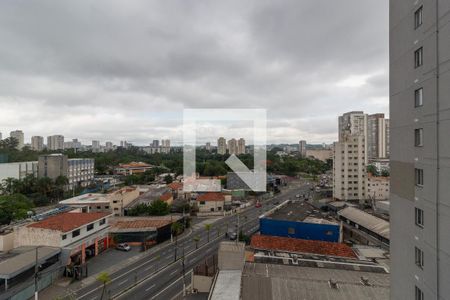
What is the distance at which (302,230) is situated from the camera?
55.9 feet

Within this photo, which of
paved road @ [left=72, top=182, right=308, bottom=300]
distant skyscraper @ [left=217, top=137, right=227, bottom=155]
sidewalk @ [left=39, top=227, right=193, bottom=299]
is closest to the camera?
sidewalk @ [left=39, top=227, right=193, bottom=299]

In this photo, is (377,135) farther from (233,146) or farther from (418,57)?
(418,57)

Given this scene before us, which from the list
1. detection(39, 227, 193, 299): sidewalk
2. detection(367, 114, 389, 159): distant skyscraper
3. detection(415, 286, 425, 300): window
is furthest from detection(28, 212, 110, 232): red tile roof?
detection(367, 114, 389, 159): distant skyscraper

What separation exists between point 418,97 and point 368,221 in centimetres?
1834

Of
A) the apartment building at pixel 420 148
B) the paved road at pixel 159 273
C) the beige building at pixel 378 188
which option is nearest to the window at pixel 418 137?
the apartment building at pixel 420 148

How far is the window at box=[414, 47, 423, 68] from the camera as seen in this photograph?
4.72 meters

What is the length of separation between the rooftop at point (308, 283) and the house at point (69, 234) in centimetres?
887

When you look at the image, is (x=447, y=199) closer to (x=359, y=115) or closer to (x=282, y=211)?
(x=282, y=211)

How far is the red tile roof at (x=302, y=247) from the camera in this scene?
43.2 feet

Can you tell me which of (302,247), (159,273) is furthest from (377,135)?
(159,273)

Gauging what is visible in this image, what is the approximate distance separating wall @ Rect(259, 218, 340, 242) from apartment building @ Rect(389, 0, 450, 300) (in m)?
11.3

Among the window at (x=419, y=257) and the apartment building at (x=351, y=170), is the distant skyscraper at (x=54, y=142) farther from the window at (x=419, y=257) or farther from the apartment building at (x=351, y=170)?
the window at (x=419, y=257)

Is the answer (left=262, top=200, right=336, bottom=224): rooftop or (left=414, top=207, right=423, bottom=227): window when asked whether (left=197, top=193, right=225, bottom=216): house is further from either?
(left=414, top=207, right=423, bottom=227): window

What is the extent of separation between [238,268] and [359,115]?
58271mm
